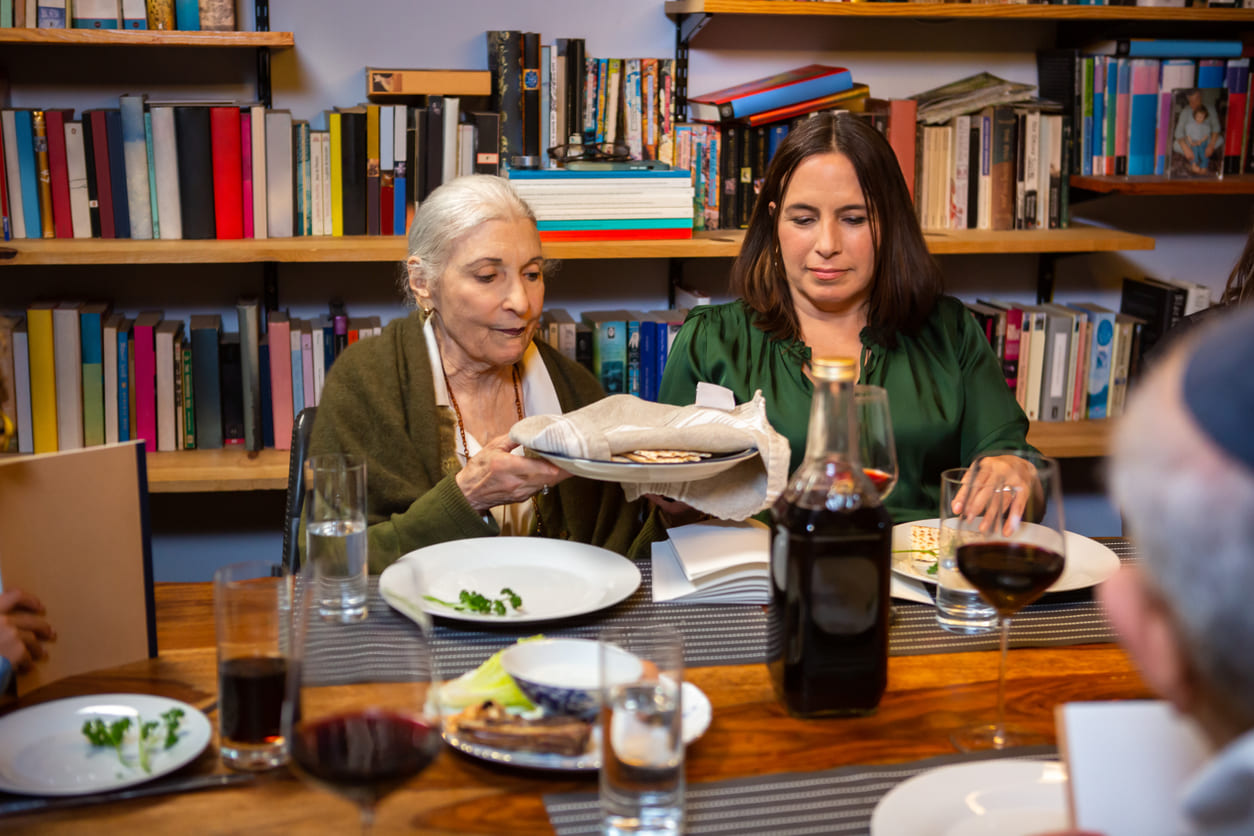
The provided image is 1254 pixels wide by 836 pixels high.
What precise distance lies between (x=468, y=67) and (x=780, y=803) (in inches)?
87.6

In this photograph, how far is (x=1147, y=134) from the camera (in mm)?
2871

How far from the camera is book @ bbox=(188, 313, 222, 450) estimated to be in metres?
2.59

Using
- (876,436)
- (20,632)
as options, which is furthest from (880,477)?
(20,632)

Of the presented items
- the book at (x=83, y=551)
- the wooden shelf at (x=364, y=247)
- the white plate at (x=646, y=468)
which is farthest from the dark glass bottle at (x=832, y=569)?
the wooden shelf at (x=364, y=247)

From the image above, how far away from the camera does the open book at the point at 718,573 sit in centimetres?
132

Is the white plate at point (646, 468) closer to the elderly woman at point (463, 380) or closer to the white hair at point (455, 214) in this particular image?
the elderly woman at point (463, 380)

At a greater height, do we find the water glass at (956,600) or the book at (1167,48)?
the book at (1167,48)

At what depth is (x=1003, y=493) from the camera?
3.41 feet

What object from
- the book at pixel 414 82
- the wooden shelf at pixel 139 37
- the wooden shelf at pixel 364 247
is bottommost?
the wooden shelf at pixel 364 247

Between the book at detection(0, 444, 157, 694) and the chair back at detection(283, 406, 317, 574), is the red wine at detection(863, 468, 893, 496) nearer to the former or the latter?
the book at detection(0, 444, 157, 694)

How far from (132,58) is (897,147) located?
5.92 ft

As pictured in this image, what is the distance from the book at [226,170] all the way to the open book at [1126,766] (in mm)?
2254

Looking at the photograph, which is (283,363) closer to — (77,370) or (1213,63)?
(77,370)

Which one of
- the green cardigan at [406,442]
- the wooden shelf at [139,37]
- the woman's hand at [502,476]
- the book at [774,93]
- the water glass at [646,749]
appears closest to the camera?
the water glass at [646,749]
